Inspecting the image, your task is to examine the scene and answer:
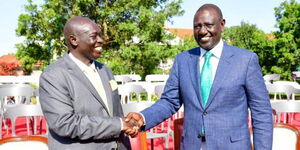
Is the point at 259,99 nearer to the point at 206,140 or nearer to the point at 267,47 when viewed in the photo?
the point at 206,140

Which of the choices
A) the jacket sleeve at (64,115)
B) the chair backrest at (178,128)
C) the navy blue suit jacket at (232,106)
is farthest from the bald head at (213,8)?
the chair backrest at (178,128)

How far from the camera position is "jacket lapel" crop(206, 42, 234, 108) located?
1829 mm

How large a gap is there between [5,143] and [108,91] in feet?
2.81

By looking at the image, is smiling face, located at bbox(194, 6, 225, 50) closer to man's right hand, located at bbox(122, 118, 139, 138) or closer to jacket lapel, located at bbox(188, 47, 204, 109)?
jacket lapel, located at bbox(188, 47, 204, 109)

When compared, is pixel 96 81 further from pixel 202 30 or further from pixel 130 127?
pixel 202 30

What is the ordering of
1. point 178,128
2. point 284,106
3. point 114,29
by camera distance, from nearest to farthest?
point 178,128, point 284,106, point 114,29

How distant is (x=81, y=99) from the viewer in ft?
5.73

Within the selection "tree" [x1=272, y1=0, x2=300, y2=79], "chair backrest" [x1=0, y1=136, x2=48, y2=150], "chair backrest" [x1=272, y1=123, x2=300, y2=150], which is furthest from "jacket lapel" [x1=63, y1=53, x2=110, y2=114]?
"tree" [x1=272, y1=0, x2=300, y2=79]

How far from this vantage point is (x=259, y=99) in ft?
5.88

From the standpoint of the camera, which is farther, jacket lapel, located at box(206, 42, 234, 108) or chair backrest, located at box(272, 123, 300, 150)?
chair backrest, located at box(272, 123, 300, 150)

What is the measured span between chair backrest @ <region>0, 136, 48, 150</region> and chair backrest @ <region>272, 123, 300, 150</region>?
1.80 meters

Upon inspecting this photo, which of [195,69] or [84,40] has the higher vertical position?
[84,40]

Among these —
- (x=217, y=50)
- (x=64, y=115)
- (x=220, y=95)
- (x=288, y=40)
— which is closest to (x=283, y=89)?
(x=217, y=50)

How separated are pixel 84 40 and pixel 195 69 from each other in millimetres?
699
